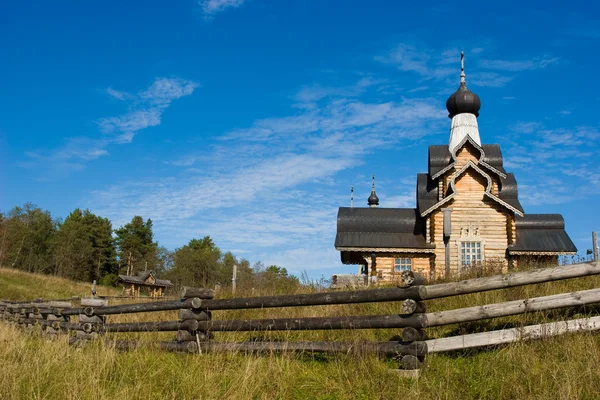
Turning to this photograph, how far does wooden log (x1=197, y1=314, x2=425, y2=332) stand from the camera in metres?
6.23

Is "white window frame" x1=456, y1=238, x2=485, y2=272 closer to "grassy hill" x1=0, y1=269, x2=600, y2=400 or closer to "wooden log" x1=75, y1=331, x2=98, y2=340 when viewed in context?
"grassy hill" x1=0, y1=269, x2=600, y2=400

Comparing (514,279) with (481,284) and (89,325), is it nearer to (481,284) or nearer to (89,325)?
(481,284)

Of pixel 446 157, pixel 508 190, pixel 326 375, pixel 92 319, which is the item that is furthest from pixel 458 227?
pixel 326 375

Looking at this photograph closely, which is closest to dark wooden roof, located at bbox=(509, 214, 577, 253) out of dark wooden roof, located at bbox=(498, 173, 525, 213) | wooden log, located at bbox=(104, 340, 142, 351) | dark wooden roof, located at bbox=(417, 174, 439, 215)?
dark wooden roof, located at bbox=(498, 173, 525, 213)

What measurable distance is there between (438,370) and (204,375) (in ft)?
9.26

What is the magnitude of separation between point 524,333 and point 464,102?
28441 millimetres

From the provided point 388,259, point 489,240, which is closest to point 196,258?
point 388,259

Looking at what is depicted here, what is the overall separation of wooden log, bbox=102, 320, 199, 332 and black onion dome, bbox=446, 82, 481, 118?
91.1ft

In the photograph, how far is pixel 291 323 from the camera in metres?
7.11

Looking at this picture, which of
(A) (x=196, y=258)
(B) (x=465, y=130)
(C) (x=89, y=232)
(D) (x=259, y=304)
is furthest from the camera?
(C) (x=89, y=232)

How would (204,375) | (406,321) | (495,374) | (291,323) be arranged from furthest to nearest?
(291,323)
(406,321)
(204,375)
(495,374)

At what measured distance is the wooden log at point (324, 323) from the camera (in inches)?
245

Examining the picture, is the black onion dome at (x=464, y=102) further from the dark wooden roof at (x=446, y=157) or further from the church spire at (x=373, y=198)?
the church spire at (x=373, y=198)

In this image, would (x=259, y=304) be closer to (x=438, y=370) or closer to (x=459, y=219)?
(x=438, y=370)
